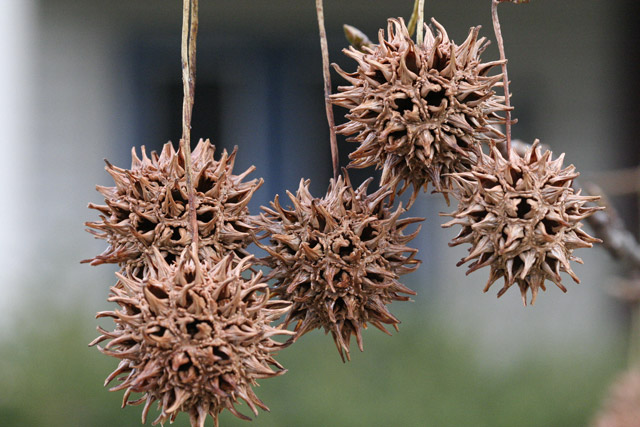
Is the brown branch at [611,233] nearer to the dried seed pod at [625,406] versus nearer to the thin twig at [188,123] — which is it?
the dried seed pod at [625,406]

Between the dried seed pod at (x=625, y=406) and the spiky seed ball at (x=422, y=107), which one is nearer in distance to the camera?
the spiky seed ball at (x=422, y=107)

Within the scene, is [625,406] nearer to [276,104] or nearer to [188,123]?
[188,123]

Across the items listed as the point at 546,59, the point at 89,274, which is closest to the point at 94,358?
the point at 89,274

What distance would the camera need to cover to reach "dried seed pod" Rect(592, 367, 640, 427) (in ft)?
9.28

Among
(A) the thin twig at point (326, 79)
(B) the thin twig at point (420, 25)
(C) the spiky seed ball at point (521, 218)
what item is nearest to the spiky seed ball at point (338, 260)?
(A) the thin twig at point (326, 79)

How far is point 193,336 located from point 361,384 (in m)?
3.99

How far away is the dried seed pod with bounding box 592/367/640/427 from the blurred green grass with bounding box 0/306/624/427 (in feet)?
7.27

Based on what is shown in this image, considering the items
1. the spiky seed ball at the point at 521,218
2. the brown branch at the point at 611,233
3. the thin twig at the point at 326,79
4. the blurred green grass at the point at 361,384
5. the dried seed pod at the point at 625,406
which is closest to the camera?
the spiky seed ball at the point at 521,218

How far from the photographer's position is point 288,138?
7.88 meters

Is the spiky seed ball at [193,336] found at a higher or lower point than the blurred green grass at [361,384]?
higher

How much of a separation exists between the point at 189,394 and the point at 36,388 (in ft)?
12.7

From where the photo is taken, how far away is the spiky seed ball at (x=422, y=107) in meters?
1.49

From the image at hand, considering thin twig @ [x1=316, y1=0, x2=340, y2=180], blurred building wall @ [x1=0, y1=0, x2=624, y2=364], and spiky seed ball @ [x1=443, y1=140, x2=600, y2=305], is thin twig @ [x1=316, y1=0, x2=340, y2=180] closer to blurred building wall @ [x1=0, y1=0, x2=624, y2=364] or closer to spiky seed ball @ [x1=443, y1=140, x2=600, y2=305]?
spiky seed ball @ [x1=443, y1=140, x2=600, y2=305]

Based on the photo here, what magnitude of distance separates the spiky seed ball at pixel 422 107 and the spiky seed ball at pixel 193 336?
37cm
